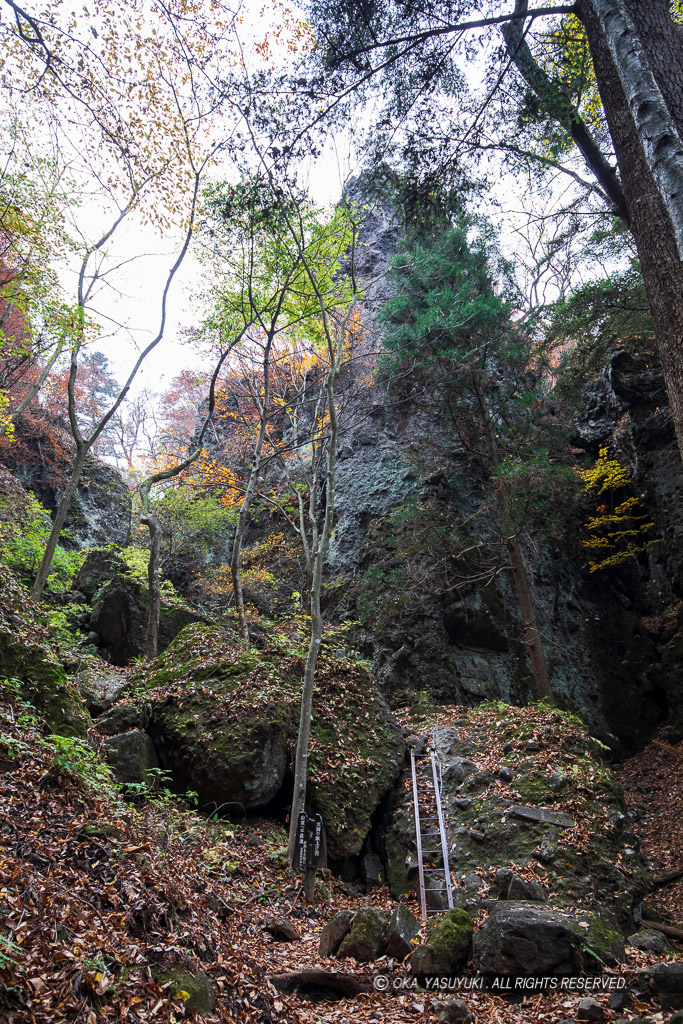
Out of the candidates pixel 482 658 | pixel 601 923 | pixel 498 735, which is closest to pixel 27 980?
pixel 601 923

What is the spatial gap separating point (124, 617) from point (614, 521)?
13334mm

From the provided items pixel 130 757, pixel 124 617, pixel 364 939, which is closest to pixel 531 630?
pixel 364 939

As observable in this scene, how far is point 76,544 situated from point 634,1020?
53.9 ft

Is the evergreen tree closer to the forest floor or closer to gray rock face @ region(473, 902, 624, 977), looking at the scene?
gray rock face @ region(473, 902, 624, 977)

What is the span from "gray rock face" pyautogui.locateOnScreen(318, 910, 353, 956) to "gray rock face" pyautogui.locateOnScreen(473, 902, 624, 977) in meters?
1.33

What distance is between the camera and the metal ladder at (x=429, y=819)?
23.2 ft

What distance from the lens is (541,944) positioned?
4875mm

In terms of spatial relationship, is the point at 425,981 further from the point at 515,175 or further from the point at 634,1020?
the point at 515,175

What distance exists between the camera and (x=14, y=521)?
13156 mm

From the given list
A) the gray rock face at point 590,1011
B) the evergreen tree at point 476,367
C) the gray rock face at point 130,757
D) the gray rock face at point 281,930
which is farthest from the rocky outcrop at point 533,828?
the gray rock face at point 130,757

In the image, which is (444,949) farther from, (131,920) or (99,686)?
(99,686)

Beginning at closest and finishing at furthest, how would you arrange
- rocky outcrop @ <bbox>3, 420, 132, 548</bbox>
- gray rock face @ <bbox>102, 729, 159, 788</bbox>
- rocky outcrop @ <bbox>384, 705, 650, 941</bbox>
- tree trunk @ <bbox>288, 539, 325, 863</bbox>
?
rocky outcrop @ <bbox>384, 705, 650, 941</bbox> < gray rock face @ <bbox>102, 729, 159, 788</bbox> < tree trunk @ <bbox>288, 539, 325, 863</bbox> < rocky outcrop @ <bbox>3, 420, 132, 548</bbox>

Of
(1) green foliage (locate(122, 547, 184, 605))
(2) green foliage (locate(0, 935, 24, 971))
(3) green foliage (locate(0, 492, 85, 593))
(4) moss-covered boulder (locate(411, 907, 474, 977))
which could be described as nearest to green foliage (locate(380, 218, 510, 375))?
(1) green foliage (locate(122, 547, 184, 605))

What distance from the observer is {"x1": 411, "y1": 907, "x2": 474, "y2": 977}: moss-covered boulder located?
5.05m
